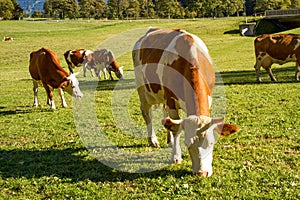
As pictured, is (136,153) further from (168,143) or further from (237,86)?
(237,86)

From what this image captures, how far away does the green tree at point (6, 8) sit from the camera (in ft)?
346

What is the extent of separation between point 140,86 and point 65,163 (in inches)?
93.8

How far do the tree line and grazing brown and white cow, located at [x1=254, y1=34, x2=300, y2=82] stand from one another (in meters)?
77.9

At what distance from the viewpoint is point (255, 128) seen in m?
9.23

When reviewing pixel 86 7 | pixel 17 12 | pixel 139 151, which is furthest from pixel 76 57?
pixel 86 7

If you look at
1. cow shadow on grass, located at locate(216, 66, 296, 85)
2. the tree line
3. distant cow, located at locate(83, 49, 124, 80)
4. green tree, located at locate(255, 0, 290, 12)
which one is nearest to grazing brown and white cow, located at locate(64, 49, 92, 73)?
distant cow, located at locate(83, 49, 124, 80)

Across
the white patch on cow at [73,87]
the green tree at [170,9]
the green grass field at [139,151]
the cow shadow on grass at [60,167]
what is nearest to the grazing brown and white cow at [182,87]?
the green grass field at [139,151]

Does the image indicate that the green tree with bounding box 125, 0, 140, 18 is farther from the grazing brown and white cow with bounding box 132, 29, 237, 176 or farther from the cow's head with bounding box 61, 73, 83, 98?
the grazing brown and white cow with bounding box 132, 29, 237, 176

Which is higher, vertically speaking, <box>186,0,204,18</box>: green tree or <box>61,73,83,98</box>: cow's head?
<box>186,0,204,18</box>: green tree

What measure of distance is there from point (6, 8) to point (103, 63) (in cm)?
9583

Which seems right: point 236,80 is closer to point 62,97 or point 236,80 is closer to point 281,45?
point 281,45

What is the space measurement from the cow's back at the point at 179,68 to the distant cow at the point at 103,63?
1409cm

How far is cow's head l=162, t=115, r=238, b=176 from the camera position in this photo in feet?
17.8

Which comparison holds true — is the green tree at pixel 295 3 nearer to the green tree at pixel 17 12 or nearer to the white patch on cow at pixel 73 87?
the green tree at pixel 17 12
